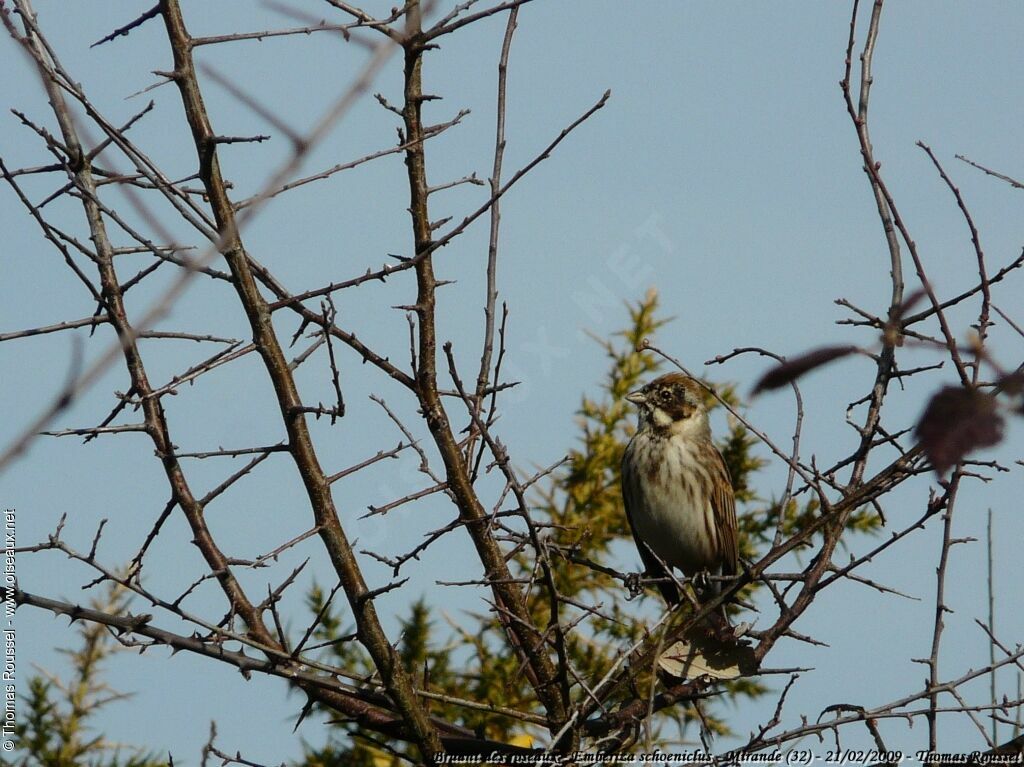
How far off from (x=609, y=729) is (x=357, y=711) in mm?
733

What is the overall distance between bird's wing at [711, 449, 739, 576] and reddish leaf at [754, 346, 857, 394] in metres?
5.53

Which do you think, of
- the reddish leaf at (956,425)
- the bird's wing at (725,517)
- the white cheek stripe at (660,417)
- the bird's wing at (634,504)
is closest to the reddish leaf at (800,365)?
the reddish leaf at (956,425)

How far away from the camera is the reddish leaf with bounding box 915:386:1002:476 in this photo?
4.17 ft

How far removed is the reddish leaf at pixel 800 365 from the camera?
4.73 ft

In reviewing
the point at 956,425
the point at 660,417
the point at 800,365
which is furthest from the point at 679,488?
the point at 956,425

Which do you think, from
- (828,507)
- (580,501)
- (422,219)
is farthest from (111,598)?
(828,507)

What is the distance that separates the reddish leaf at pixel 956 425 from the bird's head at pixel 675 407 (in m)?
5.72

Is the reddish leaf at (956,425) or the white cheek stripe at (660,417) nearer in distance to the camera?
the reddish leaf at (956,425)

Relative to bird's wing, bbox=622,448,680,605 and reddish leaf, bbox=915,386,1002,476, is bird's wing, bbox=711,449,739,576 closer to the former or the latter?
bird's wing, bbox=622,448,680,605

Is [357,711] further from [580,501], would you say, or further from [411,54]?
[580,501]

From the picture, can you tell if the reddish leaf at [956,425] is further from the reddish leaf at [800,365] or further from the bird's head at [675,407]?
the bird's head at [675,407]

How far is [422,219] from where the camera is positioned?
13.4 ft

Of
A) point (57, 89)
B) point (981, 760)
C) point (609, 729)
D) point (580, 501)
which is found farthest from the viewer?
point (580, 501)

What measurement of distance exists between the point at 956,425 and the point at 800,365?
0.20 metres
